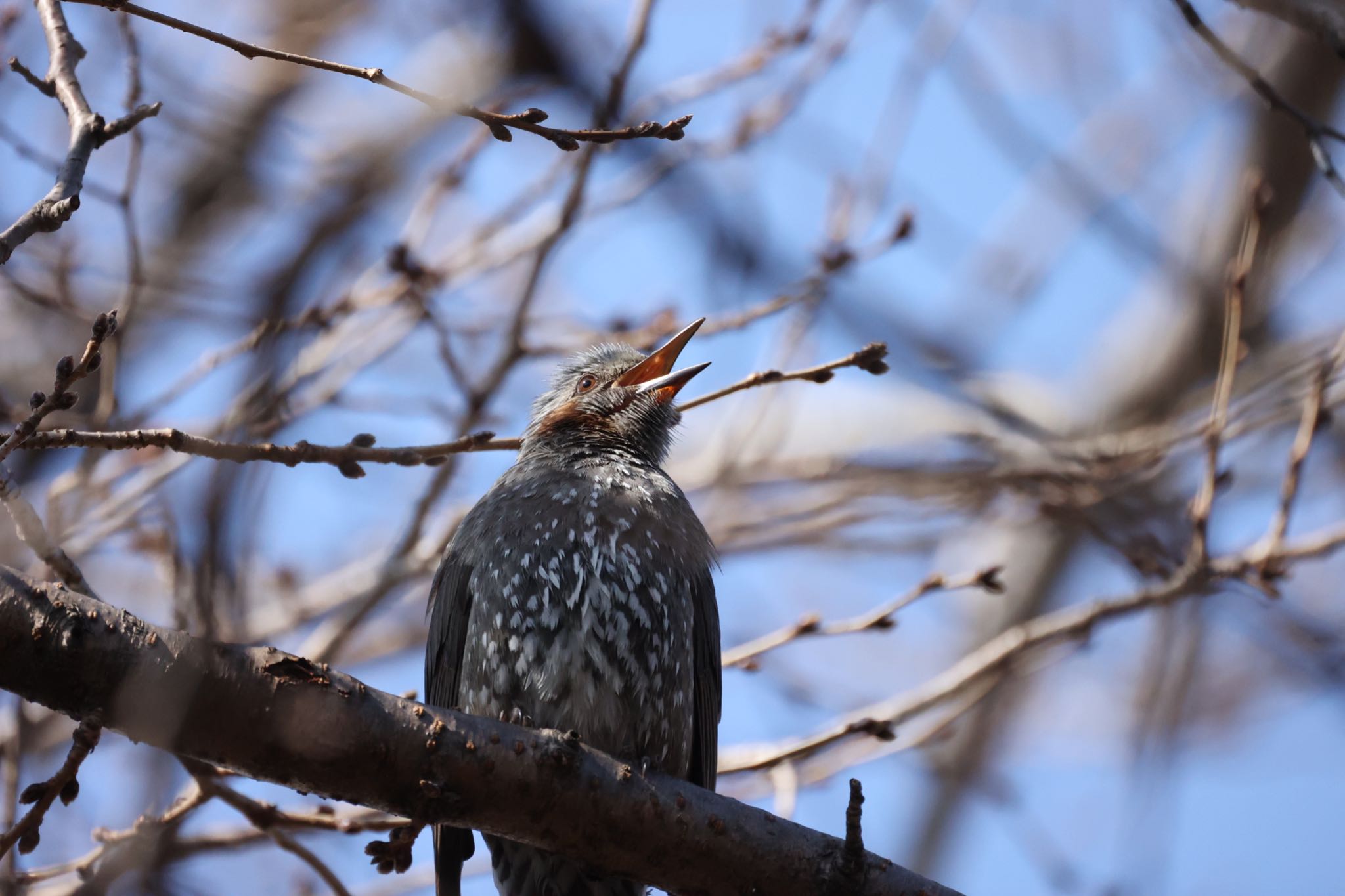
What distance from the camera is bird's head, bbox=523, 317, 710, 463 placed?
5211 millimetres

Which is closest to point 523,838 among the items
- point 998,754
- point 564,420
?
point 564,420

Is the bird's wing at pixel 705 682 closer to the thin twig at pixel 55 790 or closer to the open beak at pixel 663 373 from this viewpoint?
the open beak at pixel 663 373

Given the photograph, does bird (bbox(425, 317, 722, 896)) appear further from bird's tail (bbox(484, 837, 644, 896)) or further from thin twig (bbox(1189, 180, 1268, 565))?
thin twig (bbox(1189, 180, 1268, 565))

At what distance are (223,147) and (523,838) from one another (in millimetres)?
3513

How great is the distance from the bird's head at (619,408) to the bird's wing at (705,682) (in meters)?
0.74

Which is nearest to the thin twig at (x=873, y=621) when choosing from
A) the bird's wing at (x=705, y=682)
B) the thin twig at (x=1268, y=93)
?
the bird's wing at (x=705, y=682)

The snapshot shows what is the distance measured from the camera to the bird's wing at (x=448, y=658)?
169 inches

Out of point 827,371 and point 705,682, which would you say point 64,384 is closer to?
point 827,371

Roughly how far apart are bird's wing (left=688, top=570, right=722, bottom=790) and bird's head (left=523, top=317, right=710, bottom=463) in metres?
0.74

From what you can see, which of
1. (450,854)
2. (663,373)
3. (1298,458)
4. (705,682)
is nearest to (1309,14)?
(1298,458)

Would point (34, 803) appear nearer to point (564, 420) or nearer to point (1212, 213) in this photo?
point (564, 420)

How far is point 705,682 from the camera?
15.2ft

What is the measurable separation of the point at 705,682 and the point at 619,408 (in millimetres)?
1341

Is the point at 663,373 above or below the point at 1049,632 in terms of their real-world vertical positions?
above
